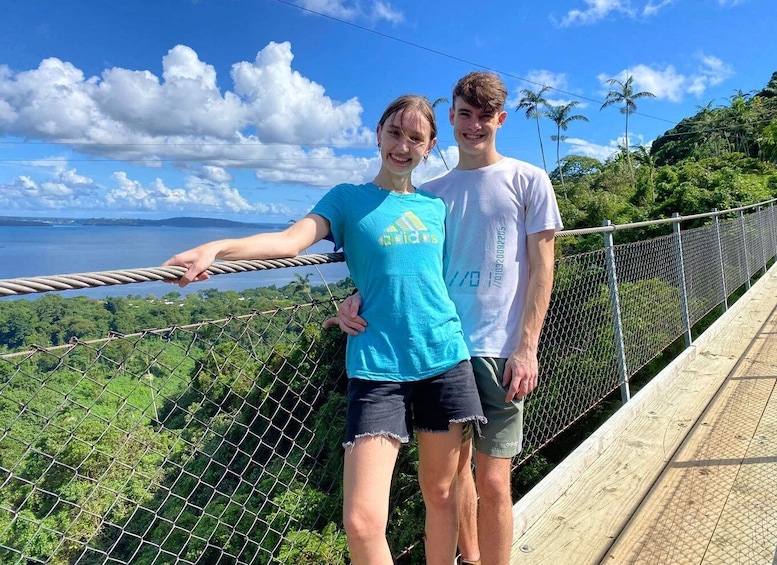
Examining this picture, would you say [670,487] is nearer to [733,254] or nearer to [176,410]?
[176,410]

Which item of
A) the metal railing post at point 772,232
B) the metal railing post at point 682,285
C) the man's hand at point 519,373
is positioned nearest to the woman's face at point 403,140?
the man's hand at point 519,373

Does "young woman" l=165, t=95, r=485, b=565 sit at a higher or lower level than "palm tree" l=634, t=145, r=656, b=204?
lower

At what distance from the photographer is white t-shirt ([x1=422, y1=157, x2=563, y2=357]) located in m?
1.67

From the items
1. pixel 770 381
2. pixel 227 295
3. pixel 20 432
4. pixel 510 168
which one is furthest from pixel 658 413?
pixel 20 432

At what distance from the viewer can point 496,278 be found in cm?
168

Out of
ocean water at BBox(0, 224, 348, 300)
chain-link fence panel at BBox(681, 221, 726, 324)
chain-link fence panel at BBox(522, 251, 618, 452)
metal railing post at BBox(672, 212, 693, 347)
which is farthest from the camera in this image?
ocean water at BBox(0, 224, 348, 300)

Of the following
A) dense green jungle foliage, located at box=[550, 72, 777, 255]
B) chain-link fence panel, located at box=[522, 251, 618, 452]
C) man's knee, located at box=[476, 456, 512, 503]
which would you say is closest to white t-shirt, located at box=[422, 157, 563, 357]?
man's knee, located at box=[476, 456, 512, 503]

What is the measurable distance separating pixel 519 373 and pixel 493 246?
0.40m

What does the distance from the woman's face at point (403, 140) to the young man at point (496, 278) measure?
0.65 feet

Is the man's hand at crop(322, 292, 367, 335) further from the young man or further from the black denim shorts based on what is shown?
the young man

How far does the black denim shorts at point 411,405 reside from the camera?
4.68 ft

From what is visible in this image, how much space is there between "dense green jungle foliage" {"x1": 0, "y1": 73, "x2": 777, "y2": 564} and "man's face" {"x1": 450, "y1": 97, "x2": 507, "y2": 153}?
27.4 inches

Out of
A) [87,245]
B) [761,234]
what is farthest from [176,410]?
[87,245]

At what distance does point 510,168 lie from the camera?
5.58ft
